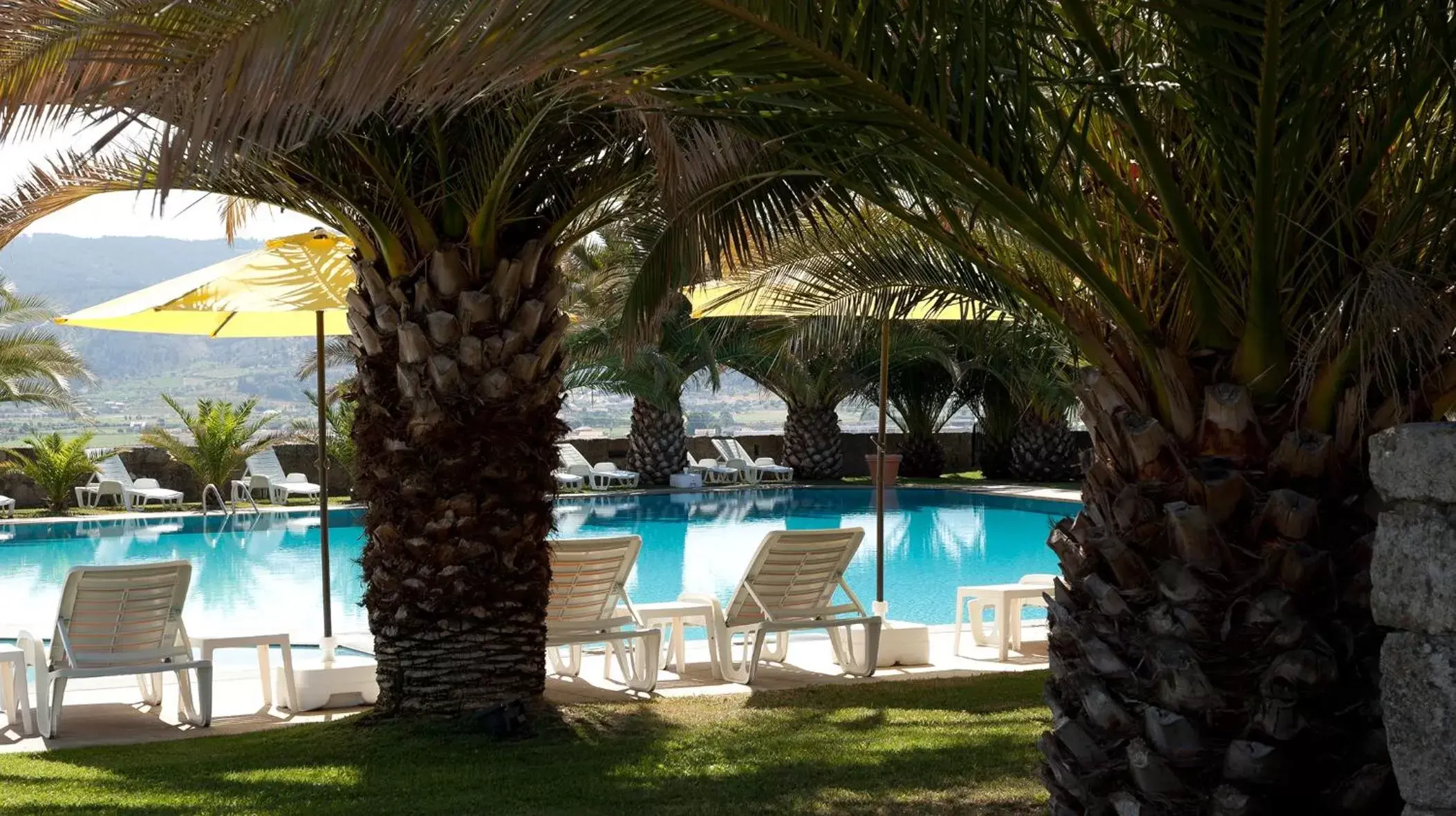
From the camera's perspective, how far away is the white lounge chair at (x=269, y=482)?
2191 cm

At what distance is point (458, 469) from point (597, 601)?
1778 mm

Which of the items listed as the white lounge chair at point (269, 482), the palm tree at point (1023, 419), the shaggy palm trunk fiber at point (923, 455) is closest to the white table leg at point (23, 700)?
the white lounge chair at point (269, 482)

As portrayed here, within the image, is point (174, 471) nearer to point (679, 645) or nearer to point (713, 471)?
point (713, 471)

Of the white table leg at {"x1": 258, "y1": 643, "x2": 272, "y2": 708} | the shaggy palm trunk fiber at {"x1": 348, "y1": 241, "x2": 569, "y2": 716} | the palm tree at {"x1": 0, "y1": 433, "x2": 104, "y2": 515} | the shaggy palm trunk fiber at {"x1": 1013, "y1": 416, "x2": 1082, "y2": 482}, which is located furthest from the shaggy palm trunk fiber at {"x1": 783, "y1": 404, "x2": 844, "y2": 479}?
the shaggy palm trunk fiber at {"x1": 348, "y1": 241, "x2": 569, "y2": 716}

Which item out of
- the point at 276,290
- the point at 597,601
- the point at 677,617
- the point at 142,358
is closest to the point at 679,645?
the point at 677,617

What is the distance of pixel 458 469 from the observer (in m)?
6.47

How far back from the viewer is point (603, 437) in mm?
27906

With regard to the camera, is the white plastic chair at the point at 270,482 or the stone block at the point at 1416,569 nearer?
the stone block at the point at 1416,569

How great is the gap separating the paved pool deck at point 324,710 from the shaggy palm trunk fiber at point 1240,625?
12.8 ft

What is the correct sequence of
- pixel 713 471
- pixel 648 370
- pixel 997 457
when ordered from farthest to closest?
pixel 997 457 < pixel 713 471 < pixel 648 370

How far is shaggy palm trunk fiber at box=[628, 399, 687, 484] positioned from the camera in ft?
82.7

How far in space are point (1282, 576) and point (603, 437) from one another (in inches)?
965

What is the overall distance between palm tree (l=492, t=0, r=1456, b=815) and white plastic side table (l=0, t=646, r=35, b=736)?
4878 mm

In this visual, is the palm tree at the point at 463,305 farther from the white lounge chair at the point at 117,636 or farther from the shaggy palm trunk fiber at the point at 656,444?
the shaggy palm trunk fiber at the point at 656,444
